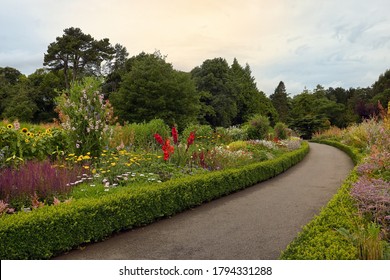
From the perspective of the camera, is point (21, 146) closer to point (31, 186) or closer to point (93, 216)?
point (31, 186)

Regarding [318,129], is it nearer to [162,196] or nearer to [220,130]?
[220,130]

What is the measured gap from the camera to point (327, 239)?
3.49m

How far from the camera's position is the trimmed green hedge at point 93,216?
3891 millimetres

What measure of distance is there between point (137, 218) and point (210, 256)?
1574 mm

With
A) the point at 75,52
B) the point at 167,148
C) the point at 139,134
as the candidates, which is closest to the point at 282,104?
the point at 75,52

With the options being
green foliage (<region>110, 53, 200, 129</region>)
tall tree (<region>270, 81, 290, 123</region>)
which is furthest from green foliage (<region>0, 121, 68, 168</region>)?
tall tree (<region>270, 81, 290, 123</region>)

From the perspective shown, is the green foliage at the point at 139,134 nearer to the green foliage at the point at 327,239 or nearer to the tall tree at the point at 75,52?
the green foliage at the point at 327,239

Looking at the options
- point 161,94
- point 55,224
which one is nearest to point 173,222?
point 55,224

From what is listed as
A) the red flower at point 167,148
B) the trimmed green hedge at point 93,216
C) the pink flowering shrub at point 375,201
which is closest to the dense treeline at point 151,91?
the red flower at point 167,148

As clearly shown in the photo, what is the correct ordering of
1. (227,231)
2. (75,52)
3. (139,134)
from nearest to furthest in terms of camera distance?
(227,231), (139,134), (75,52)

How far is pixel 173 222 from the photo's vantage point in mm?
5734

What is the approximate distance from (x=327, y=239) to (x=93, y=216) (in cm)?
301

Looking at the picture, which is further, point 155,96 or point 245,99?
point 245,99

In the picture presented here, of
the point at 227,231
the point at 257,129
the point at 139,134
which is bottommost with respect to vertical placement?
the point at 227,231
